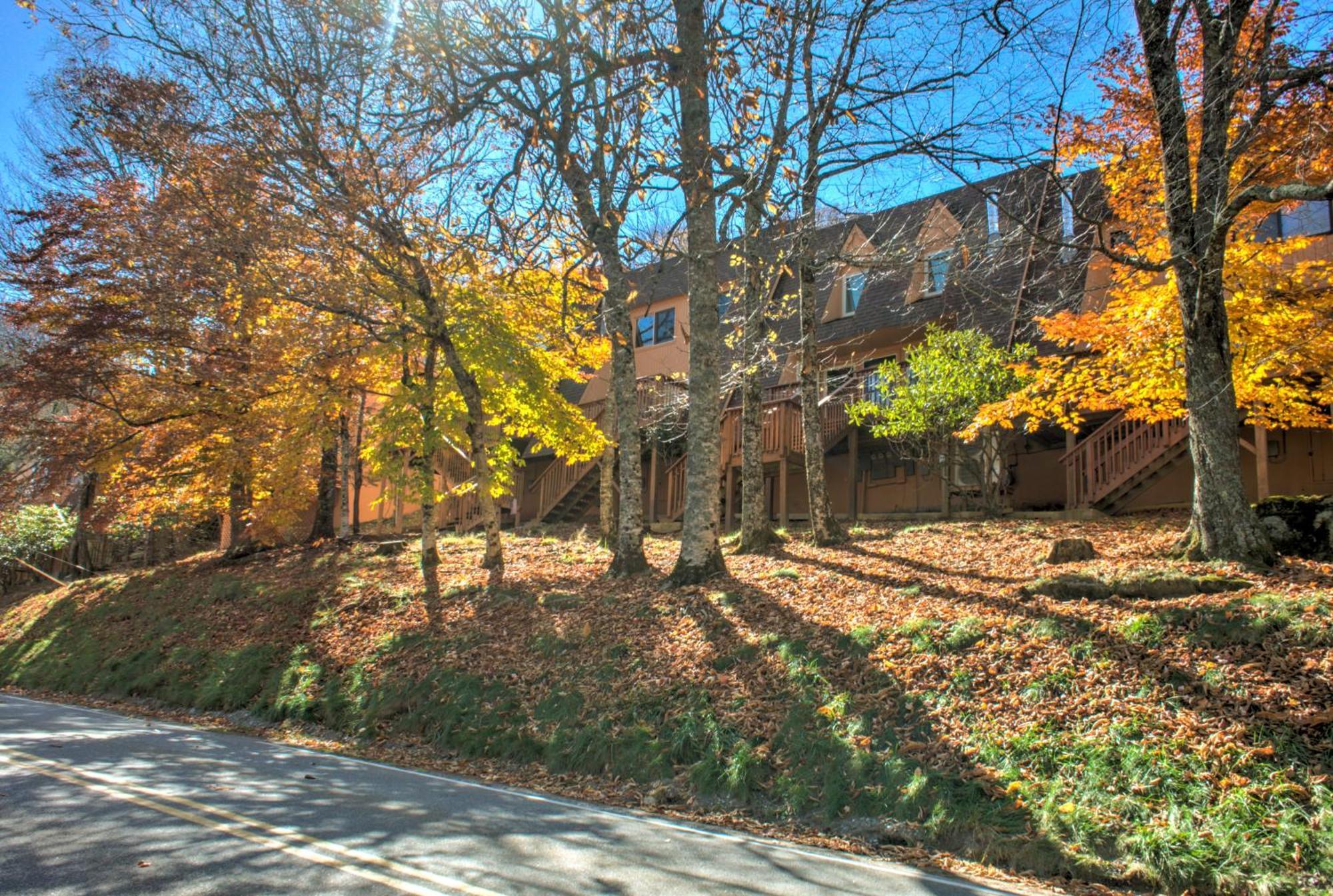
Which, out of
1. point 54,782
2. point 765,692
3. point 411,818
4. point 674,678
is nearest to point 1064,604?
point 765,692

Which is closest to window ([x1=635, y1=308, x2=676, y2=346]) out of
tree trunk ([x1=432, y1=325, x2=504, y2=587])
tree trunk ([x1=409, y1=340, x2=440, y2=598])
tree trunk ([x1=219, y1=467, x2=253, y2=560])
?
tree trunk ([x1=409, y1=340, x2=440, y2=598])

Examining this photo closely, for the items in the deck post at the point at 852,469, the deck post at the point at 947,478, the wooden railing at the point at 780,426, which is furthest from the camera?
the wooden railing at the point at 780,426

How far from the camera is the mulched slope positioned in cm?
525

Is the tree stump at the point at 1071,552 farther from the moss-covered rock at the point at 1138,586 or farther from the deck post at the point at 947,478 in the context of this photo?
the deck post at the point at 947,478

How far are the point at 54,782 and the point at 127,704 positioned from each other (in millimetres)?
7563

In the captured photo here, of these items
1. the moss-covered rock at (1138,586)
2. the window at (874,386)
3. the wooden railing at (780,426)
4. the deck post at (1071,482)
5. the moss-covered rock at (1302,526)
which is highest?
the window at (874,386)

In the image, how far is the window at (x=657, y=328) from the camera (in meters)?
25.1

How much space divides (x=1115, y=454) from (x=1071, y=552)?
6096mm

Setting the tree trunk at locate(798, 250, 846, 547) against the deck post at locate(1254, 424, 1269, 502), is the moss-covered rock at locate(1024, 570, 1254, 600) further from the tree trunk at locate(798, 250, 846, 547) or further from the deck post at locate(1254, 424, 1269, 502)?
the deck post at locate(1254, 424, 1269, 502)

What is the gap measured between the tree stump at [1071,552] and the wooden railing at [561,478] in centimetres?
1246

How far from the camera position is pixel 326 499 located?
20734 mm

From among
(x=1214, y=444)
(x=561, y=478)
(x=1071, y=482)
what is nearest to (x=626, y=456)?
(x=1214, y=444)

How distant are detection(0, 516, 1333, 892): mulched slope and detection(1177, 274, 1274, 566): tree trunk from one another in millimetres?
533

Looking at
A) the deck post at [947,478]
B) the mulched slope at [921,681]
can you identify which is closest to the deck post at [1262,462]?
the mulched slope at [921,681]
